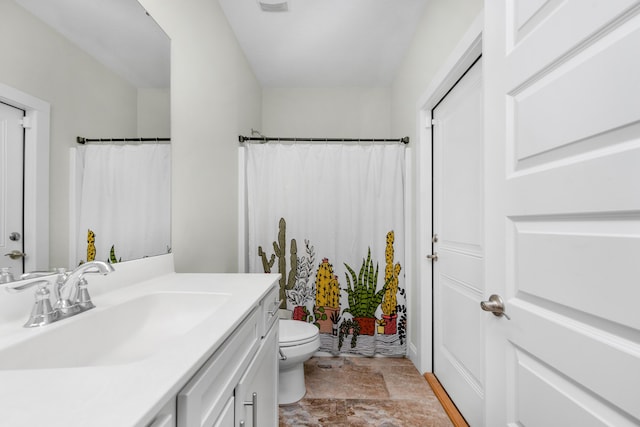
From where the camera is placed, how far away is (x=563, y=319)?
73cm

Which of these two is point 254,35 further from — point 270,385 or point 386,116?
point 270,385

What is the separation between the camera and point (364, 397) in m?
1.92

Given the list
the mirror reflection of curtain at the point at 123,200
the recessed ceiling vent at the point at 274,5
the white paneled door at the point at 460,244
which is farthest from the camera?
the recessed ceiling vent at the point at 274,5

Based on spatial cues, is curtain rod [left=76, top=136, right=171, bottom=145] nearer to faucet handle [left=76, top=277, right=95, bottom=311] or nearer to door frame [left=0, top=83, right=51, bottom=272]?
door frame [left=0, top=83, right=51, bottom=272]

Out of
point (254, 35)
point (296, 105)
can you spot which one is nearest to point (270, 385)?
point (254, 35)

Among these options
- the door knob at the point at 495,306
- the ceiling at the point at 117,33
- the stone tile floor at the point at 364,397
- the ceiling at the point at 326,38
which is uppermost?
the ceiling at the point at 326,38

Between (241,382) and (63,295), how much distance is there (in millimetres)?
525

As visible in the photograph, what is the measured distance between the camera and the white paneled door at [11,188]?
78cm

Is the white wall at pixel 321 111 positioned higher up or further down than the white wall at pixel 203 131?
higher up

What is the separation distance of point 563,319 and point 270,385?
1054mm

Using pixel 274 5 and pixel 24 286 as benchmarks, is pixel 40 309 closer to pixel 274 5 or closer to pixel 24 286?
pixel 24 286

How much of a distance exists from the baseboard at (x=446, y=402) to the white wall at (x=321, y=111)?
7.44 feet

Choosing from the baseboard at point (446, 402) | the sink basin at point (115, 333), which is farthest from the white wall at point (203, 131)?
the baseboard at point (446, 402)

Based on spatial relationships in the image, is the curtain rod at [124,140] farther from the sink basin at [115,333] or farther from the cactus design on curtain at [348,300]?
the cactus design on curtain at [348,300]
